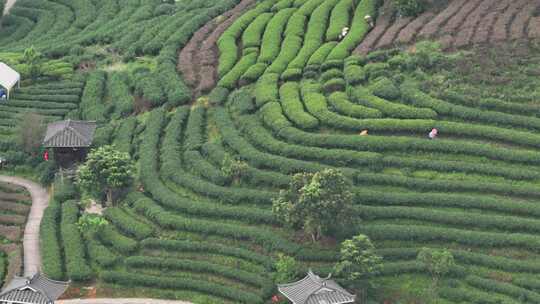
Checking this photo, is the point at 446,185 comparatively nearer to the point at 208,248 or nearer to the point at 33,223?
the point at 208,248

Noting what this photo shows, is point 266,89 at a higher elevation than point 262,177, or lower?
higher

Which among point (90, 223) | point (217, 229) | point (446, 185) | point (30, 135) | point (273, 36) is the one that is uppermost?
point (273, 36)

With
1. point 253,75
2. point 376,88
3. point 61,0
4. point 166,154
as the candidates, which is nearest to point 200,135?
point 166,154

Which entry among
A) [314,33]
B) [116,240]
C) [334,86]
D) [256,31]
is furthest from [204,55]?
[116,240]

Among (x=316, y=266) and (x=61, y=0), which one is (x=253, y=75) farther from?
(x=61, y=0)

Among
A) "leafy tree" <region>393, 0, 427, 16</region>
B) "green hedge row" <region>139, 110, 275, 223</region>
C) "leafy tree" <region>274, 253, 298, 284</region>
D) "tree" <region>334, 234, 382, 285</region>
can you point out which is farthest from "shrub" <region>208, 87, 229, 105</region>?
"tree" <region>334, 234, 382, 285</region>

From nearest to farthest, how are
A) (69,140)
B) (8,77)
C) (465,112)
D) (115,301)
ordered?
1. (115,301)
2. (465,112)
3. (69,140)
4. (8,77)
